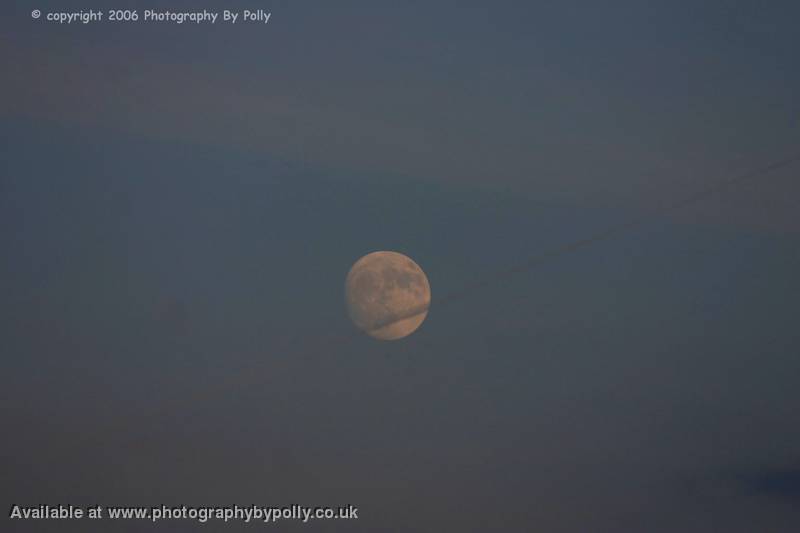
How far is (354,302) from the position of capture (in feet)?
151

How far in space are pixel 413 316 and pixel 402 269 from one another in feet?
7.52

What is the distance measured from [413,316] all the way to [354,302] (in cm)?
254

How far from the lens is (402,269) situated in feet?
149

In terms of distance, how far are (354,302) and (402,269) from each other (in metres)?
2.45

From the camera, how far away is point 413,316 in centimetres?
4647
